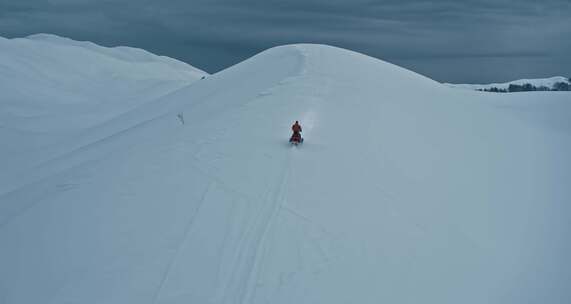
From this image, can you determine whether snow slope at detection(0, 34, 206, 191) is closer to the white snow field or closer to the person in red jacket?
the white snow field

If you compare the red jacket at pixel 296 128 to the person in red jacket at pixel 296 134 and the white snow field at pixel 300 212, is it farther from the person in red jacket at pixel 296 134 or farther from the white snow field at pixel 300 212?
the white snow field at pixel 300 212

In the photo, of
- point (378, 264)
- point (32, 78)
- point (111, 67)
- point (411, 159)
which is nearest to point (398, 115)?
point (411, 159)

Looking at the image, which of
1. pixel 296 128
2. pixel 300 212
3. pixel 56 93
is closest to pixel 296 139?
pixel 296 128

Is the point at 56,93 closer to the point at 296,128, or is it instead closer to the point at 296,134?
the point at 296,134

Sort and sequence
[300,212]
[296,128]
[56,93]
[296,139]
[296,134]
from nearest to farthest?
1. [300,212]
2. [296,128]
3. [296,134]
4. [296,139]
5. [56,93]

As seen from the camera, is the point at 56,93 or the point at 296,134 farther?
the point at 56,93

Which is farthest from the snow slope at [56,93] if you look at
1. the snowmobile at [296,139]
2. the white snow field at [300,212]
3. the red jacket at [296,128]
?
the red jacket at [296,128]
